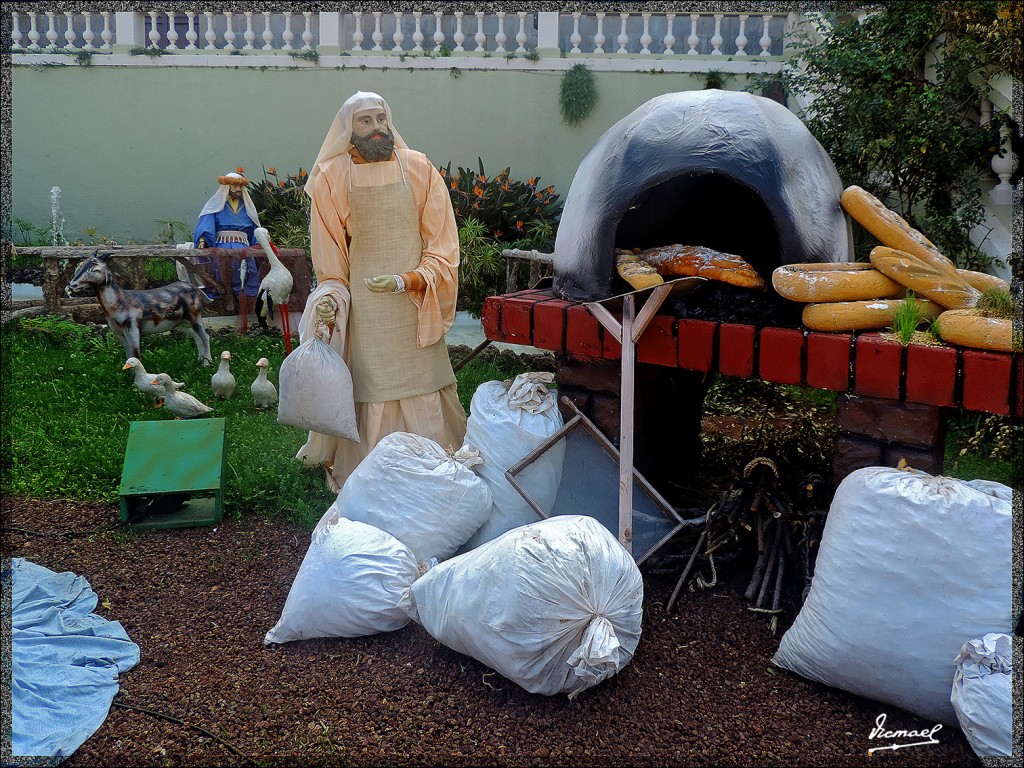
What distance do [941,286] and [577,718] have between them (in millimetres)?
1988

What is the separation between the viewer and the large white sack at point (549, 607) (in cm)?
278

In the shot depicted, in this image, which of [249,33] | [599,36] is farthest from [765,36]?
[249,33]

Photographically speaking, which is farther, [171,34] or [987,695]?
[171,34]

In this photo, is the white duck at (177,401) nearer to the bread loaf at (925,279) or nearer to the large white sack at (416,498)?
the large white sack at (416,498)

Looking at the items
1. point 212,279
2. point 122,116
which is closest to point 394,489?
point 212,279

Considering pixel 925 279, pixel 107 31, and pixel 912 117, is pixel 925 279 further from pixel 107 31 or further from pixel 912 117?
pixel 107 31

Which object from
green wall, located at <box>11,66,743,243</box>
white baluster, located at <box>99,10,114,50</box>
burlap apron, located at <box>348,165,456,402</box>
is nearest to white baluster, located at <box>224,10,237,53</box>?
green wall, located at <box>11,66,743,243</box>

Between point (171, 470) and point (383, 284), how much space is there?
134 centimetres

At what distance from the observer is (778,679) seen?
303cm

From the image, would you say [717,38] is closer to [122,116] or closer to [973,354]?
[122,116]

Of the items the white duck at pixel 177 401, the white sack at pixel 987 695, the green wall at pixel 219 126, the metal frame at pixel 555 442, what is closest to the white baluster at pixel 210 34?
the green wall at pixel 219 126

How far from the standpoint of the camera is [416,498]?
3.62m

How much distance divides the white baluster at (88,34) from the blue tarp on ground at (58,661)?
885 centimetres

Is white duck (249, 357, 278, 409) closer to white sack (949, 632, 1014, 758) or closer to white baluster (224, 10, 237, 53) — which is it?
white sack (949, 632, 1014, 758)
